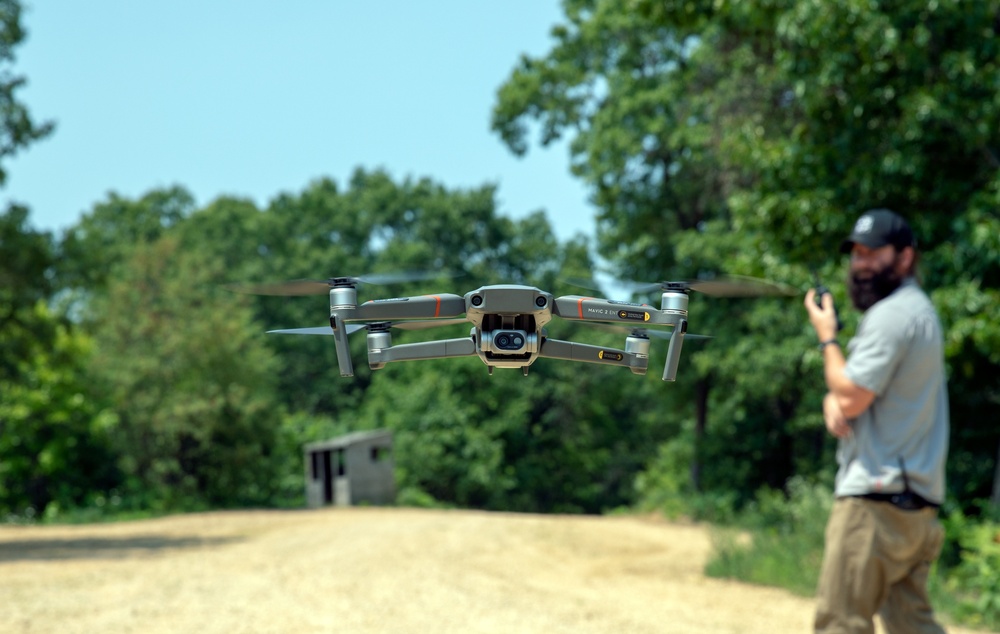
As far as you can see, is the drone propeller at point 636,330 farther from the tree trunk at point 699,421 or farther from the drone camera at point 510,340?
the tree trunk at point 699,421

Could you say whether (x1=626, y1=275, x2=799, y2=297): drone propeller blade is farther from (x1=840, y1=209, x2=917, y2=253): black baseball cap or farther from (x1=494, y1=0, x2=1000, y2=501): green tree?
(x1=494, y1=0, x2=1000, y2=501): green tree

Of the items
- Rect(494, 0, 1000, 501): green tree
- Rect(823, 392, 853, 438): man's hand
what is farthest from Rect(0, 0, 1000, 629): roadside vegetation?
Rect(823, 392, 853, 438): man's hand

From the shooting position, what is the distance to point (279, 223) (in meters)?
39.6

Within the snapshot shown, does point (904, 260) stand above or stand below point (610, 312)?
above

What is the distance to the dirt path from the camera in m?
11.5

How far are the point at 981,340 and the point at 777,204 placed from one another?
314cm

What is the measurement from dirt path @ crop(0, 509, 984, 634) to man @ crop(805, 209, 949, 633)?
6789mm

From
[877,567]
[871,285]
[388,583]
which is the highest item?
[871,285]

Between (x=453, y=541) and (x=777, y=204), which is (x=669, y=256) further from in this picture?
(x=777, y=204)

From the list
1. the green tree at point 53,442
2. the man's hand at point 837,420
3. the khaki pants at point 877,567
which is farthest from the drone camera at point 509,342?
the green tree at point 53,442

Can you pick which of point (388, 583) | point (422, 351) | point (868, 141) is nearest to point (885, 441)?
point (422, 351)

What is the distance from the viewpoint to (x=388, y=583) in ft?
47.2

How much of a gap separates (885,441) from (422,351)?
10.3 ft

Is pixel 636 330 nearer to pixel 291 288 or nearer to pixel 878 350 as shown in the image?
pixel 291 288
